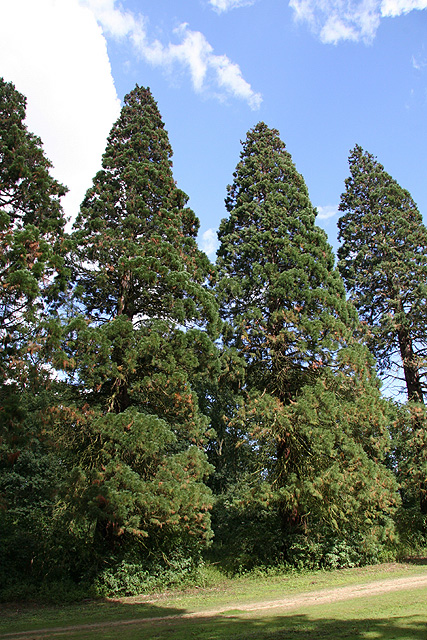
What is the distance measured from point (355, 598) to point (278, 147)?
16143mm

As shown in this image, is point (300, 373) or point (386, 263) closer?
point (300, 373)

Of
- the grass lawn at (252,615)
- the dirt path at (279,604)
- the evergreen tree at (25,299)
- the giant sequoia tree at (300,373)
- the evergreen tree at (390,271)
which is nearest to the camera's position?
the grass lawn at (252,615)

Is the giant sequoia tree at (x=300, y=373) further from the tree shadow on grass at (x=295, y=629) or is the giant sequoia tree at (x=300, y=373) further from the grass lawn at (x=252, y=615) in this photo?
the tree shadow on grass at (x=295, y=629)

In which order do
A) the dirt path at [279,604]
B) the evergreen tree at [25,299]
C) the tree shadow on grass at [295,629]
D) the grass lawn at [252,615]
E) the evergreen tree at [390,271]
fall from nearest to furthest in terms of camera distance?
the tree shadow on grass at [295,629] < the grass lawn at [252,615] < the dirt path at [279,604] < the evergreen tree at [25,299] < the evergreen tree at [390,271]

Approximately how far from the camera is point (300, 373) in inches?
550

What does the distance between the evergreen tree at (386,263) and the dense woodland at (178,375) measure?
0.11 meters

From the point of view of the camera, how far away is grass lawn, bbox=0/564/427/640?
4282 millimetres

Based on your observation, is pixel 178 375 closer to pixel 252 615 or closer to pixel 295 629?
pixel 252 615

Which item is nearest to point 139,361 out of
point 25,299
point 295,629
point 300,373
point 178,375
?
point 178,375

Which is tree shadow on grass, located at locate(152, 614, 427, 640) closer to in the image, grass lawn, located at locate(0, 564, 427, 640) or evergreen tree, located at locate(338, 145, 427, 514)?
grass lawn, located at locate(0, 564, 427, 640)

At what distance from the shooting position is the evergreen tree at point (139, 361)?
991 centimetres

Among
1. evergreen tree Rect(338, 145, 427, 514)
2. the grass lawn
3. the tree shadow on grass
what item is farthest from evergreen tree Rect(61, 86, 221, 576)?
evergreen tree Rect(338, 145, 427, 514)

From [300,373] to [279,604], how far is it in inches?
294

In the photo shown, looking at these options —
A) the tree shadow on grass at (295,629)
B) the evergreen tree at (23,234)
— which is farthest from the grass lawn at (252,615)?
the evergreen tree at (23,234)
